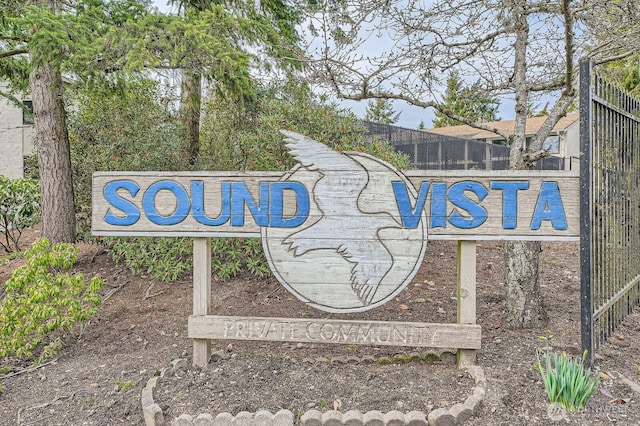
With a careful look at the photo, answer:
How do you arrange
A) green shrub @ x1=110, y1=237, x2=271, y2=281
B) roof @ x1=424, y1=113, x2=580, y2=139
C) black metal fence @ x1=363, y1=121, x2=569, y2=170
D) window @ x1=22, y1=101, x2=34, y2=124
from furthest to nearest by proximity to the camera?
roof @ x1=424, y1=113, x2=580, y2=139 < black metal fence @ x1=363, y1=121, x2=569, y2=170 < window @ x1=22, y1=101, x2=34, y2=124 < green shrub @ x1=110, y1=237, x2=271, y2=281

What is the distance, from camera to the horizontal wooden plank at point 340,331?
3.14 m

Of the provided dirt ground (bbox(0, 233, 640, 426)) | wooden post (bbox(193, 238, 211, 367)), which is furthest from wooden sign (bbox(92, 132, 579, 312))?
dirt ground (bbox(0, 233, 640, 426))

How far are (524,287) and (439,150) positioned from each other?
10.8 m

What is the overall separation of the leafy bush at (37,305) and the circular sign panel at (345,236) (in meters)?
1.75

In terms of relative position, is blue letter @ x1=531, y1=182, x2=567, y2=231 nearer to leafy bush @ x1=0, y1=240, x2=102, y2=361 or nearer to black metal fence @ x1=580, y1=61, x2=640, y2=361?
black metal fence @ x1=580, y1=61, x2=640, y2=361

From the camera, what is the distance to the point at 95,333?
422 centimetres

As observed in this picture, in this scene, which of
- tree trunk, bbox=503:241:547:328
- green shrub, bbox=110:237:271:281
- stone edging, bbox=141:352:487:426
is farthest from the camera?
green shrub, bbox=110:237:271:281

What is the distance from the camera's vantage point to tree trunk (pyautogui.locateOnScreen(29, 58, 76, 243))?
5.88 m

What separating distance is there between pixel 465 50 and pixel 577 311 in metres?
2.62

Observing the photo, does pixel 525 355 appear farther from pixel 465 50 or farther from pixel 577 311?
pixel 465 50

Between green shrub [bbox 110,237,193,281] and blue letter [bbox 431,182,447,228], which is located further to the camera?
green shrub [bbox 110,237,193,281]

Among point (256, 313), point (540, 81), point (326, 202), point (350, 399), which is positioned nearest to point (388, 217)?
point (326, 202)

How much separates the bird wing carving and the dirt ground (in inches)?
26.2

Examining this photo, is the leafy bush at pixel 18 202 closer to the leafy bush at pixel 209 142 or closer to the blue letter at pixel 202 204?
the leafy bush at pixel 209 142
